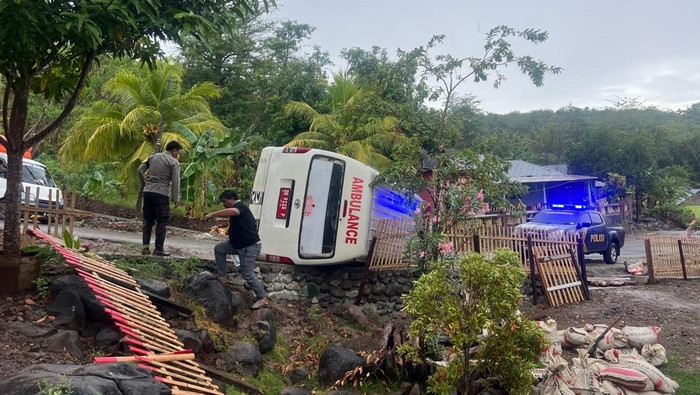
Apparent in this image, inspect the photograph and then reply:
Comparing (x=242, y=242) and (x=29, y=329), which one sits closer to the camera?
(x=29, y=329)

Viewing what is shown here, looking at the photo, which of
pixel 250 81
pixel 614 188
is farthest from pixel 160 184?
pixel 614 188

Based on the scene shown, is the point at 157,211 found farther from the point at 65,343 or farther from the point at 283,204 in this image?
the point at 65,343

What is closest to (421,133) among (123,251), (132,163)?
(123,251)

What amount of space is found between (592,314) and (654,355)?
282cm

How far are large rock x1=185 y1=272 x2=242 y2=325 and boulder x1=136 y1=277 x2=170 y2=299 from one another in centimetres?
59

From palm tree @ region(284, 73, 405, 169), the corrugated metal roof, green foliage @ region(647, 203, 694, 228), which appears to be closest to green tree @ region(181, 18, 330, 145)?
palm tree @ region(284, 73, 405, 169)

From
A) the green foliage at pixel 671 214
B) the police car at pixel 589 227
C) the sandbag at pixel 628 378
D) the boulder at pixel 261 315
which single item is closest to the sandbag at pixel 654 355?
the sandbag at pixel 628 378

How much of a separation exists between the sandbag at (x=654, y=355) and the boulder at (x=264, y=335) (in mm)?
4721

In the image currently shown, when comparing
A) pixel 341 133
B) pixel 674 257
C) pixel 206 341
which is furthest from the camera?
pixel 341 133

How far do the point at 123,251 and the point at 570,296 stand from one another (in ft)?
26.4

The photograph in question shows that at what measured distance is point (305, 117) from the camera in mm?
22469

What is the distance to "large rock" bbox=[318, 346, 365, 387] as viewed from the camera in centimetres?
682

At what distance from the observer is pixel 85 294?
6449 millimetres

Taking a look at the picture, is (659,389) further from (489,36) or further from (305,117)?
(305,117)
